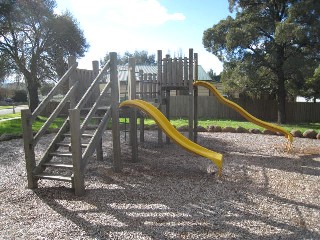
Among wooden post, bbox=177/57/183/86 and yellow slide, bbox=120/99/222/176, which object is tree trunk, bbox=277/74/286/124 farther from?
yellow slide, bbox=120/99/222/176

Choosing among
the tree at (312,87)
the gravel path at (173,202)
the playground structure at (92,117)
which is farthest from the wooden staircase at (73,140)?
the tree at (312,87)

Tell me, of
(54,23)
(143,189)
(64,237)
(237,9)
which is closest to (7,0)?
(54,23)

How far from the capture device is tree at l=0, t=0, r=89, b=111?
20094 millimetres

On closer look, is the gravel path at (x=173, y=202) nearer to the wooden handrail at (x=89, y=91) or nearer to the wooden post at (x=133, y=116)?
the wooden post at (x=133, y=116)

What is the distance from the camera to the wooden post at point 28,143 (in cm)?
556

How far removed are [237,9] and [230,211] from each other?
17.7 meters

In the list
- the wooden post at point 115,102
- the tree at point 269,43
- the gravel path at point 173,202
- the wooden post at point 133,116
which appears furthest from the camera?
the tree at point 269,43

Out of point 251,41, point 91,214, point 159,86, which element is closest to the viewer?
point 91,214

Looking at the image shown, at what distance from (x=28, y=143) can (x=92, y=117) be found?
1.37 metres

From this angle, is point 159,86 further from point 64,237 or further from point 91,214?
point 64,237

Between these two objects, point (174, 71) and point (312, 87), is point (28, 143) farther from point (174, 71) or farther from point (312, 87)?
point (312, 87)

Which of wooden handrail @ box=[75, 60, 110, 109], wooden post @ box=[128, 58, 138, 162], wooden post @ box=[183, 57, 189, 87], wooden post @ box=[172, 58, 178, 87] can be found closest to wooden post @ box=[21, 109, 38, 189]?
wooden handrail @ box=[75, 60, 110, 109]

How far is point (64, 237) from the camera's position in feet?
12.5

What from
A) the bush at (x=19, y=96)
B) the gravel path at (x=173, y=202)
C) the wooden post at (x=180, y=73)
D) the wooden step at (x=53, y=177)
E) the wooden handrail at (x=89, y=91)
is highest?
the bush at (x=19, y=96)
